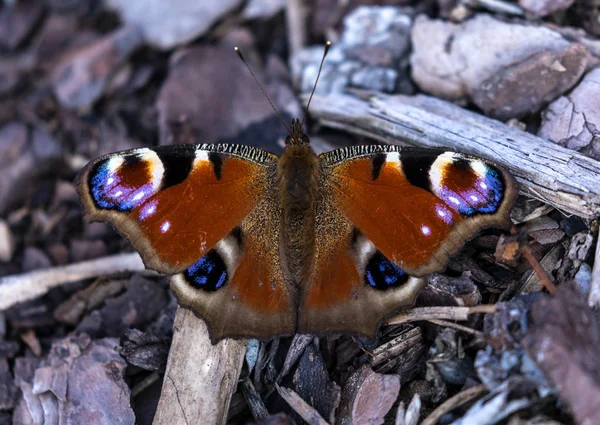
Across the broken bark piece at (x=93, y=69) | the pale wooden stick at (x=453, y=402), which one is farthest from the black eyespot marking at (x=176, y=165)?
the broken bark piece at (x=93, y=69)

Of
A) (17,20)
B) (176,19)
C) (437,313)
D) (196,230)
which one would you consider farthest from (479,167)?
(17,20)

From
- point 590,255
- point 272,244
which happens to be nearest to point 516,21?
point 590,255

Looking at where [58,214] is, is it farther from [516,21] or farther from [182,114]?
[516,21]

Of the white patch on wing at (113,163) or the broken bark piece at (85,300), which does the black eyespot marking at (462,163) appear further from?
the broken bark piece at (85,300)

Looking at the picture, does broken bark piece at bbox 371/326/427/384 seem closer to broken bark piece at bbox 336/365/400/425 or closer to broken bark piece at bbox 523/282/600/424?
broken bark piece at bbox 336/365/400/425

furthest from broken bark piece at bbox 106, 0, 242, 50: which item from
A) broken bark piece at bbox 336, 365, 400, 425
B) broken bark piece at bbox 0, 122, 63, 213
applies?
broken bark piece at bbox 336, 365, 400, 425

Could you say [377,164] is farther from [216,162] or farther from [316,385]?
[316,385]

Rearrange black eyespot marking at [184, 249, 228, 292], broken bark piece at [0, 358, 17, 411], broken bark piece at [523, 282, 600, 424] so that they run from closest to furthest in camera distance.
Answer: broken bark piece at [523, 282, 600, 424] → black eyespot marking at [184, 249, 228, 292] → broken bark piece at [0, 358, 17, 411]
